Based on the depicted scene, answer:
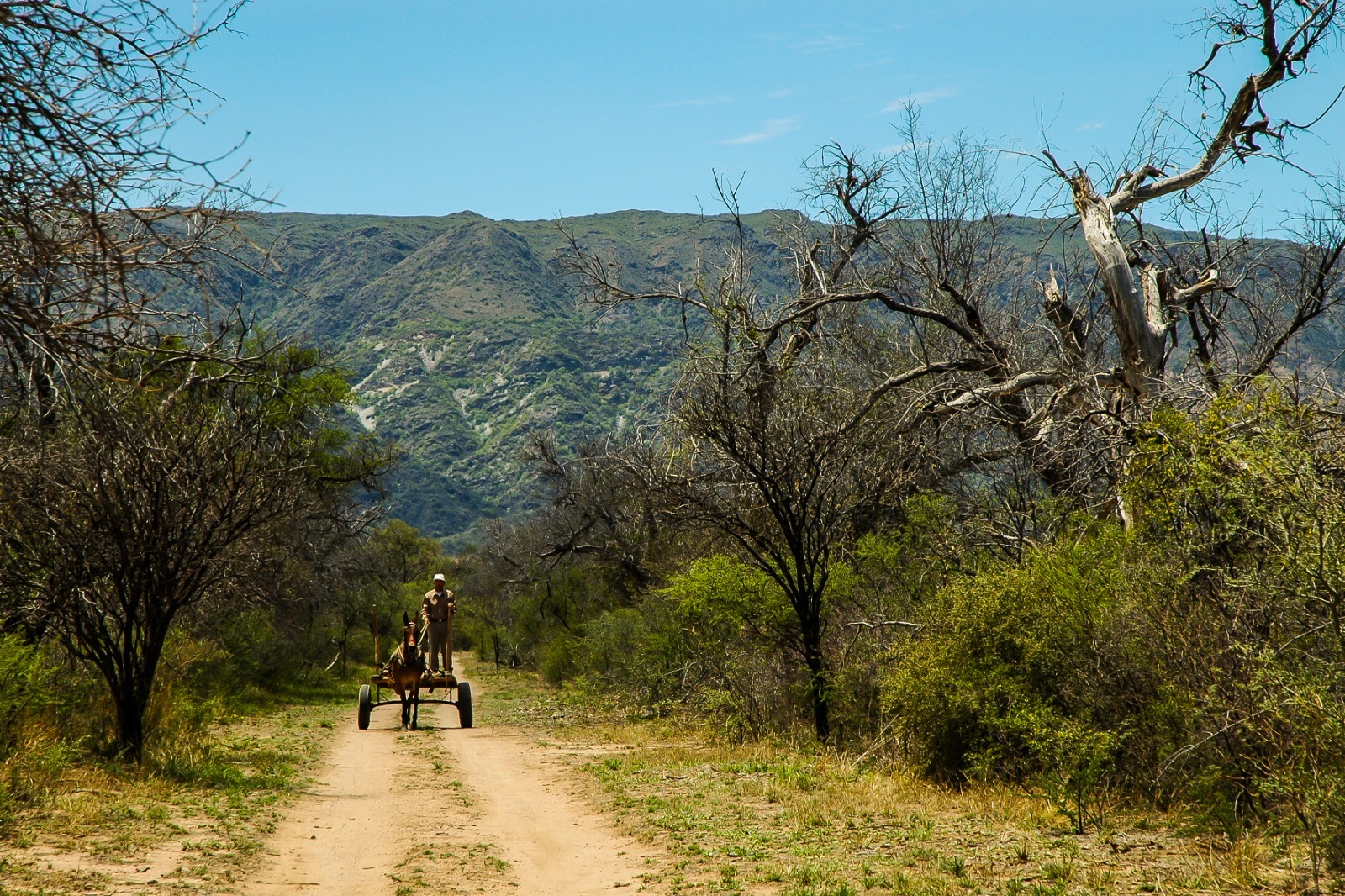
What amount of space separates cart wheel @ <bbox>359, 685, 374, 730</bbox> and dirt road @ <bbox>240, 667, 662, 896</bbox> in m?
3.08

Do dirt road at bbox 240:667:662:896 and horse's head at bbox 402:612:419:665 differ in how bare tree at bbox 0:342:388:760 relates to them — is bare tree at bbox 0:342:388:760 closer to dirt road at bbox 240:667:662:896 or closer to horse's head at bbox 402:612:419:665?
dirt road at bbox 240:667:662:896

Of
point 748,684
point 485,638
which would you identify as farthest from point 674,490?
point 485,638

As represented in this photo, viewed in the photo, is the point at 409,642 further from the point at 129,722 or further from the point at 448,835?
the point at 448,835

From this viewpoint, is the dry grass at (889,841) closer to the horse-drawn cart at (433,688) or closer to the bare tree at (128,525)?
the bare tree at (128,525)

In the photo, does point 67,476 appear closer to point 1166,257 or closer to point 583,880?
point 583,880

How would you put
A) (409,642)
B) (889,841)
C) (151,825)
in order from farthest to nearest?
1. (409,642)
2. (151,825)
3. (889,841)

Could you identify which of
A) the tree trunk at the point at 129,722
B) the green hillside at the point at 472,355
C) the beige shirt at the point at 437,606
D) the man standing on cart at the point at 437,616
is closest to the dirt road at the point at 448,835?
the tree trunk at the point at 129,722

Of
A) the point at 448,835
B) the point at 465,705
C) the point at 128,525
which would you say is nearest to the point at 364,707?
the point at 465,705

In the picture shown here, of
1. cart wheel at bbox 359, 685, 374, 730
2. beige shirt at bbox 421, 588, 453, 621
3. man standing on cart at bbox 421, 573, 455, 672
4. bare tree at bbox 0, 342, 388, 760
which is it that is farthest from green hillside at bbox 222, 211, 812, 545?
bare tree at bbox 0, 342, 388, 760

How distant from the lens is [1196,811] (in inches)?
309

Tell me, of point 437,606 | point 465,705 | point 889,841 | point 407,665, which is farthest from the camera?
point 465,705

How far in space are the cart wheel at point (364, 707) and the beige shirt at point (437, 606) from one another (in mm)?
1957

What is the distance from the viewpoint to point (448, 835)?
366 inches

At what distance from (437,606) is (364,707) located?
248cm
